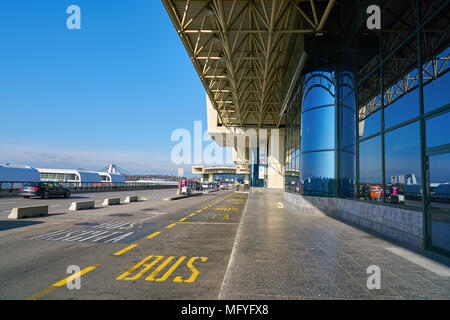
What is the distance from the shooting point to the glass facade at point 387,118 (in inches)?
254

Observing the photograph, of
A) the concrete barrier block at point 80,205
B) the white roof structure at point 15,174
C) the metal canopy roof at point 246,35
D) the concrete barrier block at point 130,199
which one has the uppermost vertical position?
the metal canopy roof at point 246,35

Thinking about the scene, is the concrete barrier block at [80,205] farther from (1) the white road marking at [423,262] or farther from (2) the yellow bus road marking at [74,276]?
(1) the white road marking at [423,262]

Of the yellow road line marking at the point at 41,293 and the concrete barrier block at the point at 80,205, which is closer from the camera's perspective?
the yellow road line marking at the point at 41,293

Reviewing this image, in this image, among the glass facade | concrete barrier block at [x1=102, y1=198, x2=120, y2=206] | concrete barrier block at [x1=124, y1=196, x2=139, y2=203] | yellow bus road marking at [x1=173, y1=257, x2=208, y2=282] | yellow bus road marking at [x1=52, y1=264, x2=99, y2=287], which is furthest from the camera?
concrete barrier block at [x1=124, y1=196, x2=139, y2=203]

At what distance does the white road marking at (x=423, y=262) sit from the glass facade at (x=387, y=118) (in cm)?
73

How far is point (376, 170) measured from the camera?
31.7 ft

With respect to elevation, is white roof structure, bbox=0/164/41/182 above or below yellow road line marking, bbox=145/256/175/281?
above

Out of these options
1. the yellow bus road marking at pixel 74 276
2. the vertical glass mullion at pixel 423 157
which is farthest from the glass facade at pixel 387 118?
the yellow bus road marking at pixel 74 276

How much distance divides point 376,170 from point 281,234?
15.4ft

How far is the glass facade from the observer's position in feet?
21.2

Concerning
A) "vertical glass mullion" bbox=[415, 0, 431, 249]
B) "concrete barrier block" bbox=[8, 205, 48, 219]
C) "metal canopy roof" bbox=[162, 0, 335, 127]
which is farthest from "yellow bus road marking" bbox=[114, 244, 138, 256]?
"metal canopy roof" bbox=[162, 0, 335, 127]

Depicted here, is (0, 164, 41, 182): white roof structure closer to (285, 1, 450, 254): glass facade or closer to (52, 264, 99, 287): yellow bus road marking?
(285, 1, 450, 254): glass facade

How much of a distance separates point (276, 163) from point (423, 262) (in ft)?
134

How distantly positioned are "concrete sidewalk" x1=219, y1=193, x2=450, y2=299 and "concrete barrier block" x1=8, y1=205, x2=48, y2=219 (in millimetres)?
10391
